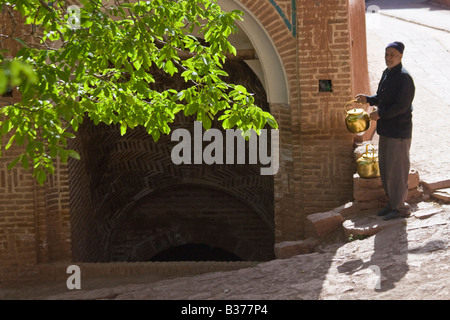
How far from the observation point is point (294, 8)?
9906mm

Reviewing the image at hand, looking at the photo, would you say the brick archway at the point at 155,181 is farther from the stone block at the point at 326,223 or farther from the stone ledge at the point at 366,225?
the stone ledge at the point at 366,225

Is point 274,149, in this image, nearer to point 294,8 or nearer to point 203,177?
point 294,8

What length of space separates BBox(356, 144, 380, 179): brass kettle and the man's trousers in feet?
1.67

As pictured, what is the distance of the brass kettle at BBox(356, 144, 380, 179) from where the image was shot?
9203 mm

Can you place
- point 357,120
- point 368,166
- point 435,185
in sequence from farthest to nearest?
point 357,120 → point 368,166 → point 435,185

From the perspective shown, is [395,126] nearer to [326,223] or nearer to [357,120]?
[357,120]

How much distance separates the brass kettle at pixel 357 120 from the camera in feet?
31.1

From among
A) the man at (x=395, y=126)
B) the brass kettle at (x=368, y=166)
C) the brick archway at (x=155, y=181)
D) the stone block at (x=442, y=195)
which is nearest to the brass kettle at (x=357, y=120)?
the brass kettle at (x=368, y=166)

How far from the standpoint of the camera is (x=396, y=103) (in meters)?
8.23

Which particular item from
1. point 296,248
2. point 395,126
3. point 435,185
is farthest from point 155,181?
point 395,126

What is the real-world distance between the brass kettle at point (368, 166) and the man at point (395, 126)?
51 centimetres

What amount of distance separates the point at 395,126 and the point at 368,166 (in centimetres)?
95

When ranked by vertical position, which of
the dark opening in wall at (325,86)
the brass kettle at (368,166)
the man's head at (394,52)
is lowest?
the brass kettle at (368,166)

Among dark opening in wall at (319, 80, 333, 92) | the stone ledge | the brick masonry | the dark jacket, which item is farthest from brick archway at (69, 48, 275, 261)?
the dark jacket
